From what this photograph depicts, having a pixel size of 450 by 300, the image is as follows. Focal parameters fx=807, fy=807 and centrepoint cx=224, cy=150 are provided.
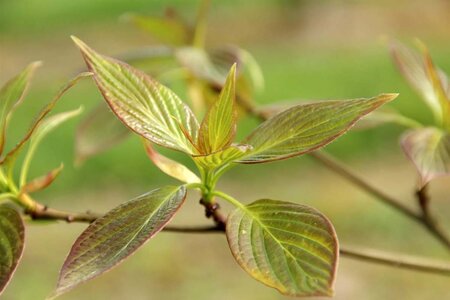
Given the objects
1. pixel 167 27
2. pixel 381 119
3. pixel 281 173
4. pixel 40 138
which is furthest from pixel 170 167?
pixel 281 173

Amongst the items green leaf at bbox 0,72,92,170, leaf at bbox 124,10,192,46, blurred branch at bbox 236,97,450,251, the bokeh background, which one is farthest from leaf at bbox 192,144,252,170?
the bokeh background

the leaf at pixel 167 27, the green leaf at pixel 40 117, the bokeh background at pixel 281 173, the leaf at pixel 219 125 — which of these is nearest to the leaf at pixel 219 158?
the leaf at pixel 219 125

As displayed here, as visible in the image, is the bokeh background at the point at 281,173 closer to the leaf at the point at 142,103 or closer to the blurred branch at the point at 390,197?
the blurred branch at the point at 390,197

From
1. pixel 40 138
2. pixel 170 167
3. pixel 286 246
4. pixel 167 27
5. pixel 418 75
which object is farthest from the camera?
pixel 167 27

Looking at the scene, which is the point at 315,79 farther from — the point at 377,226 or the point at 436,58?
the point at 377,226

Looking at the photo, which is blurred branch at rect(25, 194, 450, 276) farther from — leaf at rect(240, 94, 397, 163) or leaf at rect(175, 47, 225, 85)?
leaf at rect(175, 47, 225, 85)

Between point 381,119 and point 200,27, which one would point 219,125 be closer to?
point 381,119

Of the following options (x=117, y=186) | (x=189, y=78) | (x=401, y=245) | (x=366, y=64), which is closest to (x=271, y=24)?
(x=366, y=64)
